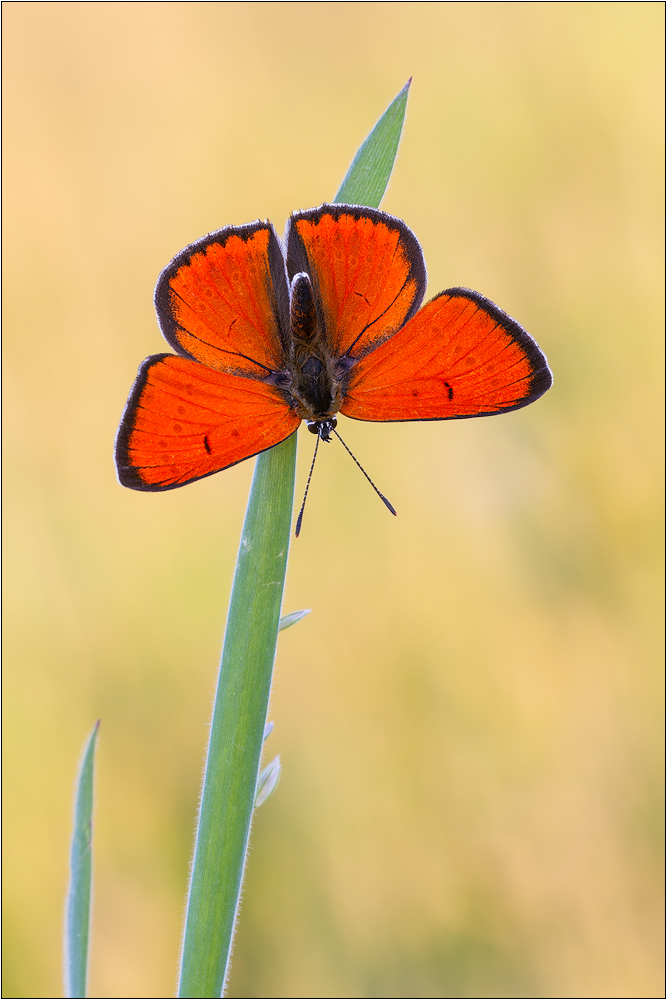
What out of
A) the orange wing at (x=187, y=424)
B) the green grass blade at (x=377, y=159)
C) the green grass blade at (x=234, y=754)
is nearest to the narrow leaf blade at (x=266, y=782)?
the green grass blade at (x=234, y=754)

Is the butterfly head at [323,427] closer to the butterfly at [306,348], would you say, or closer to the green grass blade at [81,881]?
the butterfly at [306,348]

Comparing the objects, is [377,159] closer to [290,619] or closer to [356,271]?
[356,271]

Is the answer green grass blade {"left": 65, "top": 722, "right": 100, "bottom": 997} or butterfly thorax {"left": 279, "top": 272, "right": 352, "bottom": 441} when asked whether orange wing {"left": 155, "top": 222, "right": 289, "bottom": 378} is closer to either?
butterfly thorax {"left": 279, "top": 272, "right": 352, "bottom": 441}

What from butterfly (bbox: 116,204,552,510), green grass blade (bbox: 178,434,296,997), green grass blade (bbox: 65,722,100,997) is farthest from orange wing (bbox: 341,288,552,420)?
green grass blade (bbox: 65,722,100,997)

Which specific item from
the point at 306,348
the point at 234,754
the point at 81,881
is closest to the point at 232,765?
the point at 234,754

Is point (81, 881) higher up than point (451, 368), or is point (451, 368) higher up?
point (451, 368)
